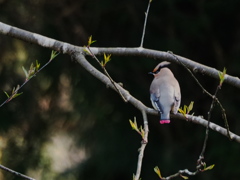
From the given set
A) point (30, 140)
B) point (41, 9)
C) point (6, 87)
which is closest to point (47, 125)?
point (30, 140)

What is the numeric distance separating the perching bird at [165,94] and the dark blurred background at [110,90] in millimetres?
1903

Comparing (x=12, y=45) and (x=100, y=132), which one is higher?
(x=12, y=45)

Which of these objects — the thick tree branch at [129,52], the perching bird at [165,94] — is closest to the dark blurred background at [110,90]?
the perching bird at [165,94]

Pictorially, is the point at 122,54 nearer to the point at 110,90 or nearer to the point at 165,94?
the point at 165,94

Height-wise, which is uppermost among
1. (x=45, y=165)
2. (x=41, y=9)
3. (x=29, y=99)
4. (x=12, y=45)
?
(x=41, y=9)

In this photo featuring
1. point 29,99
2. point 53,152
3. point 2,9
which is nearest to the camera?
point 2,9

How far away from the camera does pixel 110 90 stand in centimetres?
628

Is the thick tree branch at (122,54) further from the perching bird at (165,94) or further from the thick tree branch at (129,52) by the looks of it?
the perching bird at (165,94)

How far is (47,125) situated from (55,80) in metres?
0.47

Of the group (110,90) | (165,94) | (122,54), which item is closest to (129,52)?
(122,54)

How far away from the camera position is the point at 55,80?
6.36 meters

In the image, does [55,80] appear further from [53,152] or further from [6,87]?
[53,152]

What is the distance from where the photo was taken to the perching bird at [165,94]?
11.4ft

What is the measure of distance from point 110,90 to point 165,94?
2.49 metres
